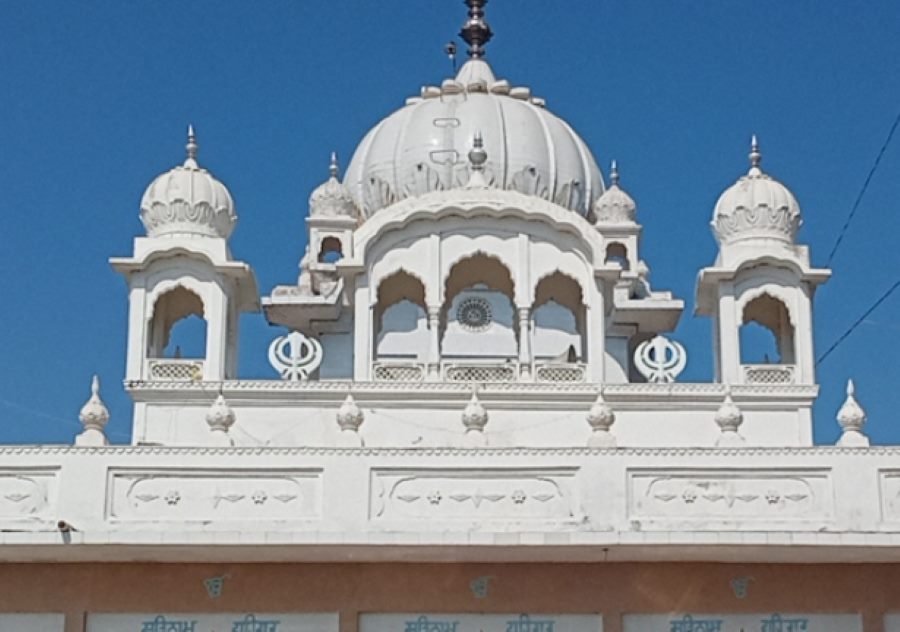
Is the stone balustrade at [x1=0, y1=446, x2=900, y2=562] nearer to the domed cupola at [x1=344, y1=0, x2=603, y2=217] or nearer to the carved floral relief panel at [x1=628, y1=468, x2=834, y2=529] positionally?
the carved floral relief panel at [x1=628, y1=468, x2=834, y2=529]

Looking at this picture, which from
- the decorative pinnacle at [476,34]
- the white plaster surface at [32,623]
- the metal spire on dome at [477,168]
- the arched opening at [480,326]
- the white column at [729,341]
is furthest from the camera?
the decorative pinnacle at [476,34]

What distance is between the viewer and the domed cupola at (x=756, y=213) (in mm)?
22438

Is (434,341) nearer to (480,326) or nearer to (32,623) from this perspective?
(480,326)

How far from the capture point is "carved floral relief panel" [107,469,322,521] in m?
16.5

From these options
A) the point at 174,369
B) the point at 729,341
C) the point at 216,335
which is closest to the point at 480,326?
the point at 729,341

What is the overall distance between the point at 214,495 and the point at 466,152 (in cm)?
1054

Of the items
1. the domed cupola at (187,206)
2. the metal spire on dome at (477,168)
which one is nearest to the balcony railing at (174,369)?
the domed cupola at (187,206)

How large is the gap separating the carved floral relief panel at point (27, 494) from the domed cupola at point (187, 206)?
19.3 feet

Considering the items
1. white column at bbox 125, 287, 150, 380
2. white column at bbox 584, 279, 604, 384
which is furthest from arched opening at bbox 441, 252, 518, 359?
white column at bbox 125, 287, 150, 380

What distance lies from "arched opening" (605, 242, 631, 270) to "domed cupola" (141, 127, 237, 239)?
510 centimetres

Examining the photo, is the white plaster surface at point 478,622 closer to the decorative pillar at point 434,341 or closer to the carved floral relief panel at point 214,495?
the carved floral relief panel at point 214,495

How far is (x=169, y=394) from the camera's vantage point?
2084cm

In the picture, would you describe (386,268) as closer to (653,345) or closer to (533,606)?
(653,345)

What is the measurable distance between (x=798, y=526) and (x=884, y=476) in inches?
35.2
